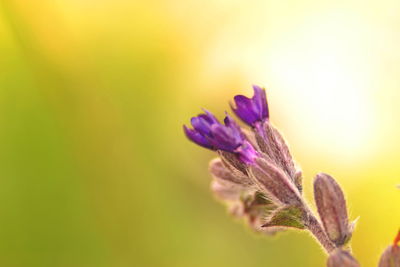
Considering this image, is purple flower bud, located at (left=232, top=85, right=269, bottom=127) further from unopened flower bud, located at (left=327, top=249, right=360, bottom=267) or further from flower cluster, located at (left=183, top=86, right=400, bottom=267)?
unopened flower bud, located at (left=327, top=249, right=360, bottom=267)

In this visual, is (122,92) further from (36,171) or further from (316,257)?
(316,257)

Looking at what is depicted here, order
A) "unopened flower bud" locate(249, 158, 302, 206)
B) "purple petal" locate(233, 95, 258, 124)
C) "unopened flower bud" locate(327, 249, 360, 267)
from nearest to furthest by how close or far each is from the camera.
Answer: "unopened flower bud" locate(327, 249, 360, 267) < "unopened flower bud" locate(249, 158, 302, 206) < "purple petal" locate(233, 95, 258, 124)

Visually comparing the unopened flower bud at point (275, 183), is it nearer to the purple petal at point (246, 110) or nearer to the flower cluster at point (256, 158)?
the flower cluster at point (256, 158)

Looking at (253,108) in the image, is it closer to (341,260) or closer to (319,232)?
(319,232)

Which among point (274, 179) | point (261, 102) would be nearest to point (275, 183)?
point (274, 179)

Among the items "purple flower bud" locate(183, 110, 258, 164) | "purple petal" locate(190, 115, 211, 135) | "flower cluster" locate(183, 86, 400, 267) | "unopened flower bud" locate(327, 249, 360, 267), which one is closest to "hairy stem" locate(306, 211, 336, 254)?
"flower cluster" locate(183, 86, 400, 267)

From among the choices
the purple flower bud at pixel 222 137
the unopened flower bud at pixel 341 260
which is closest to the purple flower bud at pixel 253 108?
the purple flower bud at pixel 222 137

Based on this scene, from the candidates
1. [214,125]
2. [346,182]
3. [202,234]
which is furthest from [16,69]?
[214,125]
